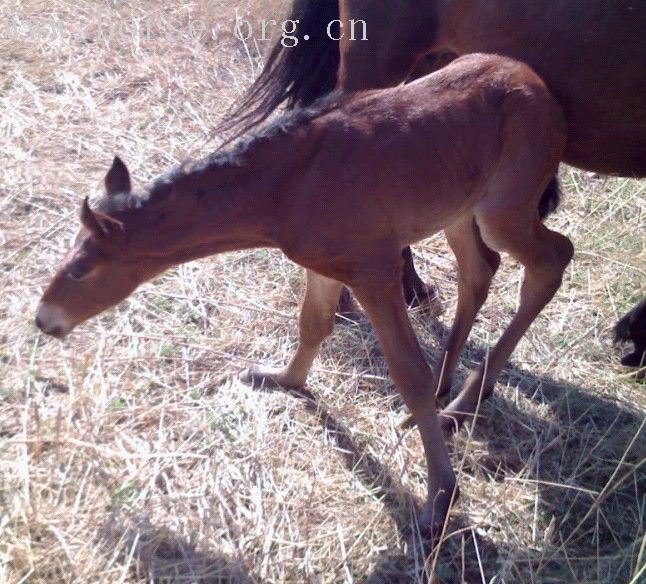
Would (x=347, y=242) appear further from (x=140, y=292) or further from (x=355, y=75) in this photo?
(x=140, y=292)

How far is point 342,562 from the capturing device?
92.5 inches

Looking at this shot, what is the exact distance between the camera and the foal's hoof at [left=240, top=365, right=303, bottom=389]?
3023mm

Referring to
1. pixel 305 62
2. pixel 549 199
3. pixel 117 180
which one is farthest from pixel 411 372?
pixel 305 62

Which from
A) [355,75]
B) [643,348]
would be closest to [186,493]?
[355,75]

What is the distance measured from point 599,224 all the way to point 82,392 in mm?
2698

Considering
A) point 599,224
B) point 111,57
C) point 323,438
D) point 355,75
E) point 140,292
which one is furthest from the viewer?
point 111,57

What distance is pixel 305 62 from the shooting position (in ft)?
11.6

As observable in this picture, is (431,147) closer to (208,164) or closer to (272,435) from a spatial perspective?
(208,164)

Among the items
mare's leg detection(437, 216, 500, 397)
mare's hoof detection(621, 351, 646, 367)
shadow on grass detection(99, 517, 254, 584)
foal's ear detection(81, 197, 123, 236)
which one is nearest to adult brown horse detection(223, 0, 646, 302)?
mare's leg detection(437, 216, 500, 397)

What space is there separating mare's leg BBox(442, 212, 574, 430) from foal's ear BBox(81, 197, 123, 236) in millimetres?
1204

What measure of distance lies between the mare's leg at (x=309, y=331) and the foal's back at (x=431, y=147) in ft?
1.40

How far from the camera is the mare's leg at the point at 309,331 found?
281 cm

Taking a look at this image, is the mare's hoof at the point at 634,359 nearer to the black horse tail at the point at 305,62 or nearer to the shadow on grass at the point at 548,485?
the shadow on grass at the point at 548,485

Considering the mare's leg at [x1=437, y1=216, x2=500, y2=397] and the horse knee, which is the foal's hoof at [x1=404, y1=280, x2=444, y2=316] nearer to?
the mare's leg at [x1=437, y1=216, x2=500, y2=397]
